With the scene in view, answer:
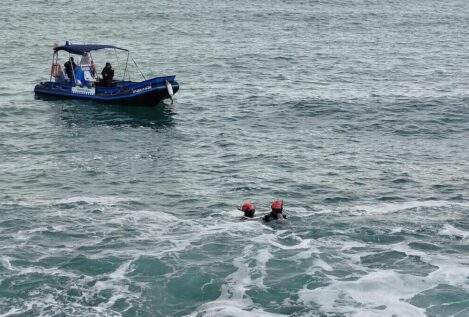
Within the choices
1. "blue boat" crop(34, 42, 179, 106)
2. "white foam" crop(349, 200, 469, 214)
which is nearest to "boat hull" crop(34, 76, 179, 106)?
"blue boat" crop(34, 42, 179, 106)

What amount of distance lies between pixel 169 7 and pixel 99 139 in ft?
183

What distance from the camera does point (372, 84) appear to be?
55.1m

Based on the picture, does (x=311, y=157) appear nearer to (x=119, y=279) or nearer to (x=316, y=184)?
(x=316, y=184)

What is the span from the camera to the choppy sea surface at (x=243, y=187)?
24.9 m

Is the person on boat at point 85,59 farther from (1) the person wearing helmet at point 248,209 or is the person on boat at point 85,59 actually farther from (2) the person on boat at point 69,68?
(1) the person wearing helmet at point 248,209

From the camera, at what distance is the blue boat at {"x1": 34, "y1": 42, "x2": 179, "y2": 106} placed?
47.2 metres

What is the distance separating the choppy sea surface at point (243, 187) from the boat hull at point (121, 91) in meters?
0.76

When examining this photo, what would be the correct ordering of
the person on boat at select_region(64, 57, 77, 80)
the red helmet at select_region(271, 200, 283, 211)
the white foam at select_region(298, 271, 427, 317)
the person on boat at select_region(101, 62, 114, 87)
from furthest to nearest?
1. the person on boat at select_region(64, 57, 77, 80)
2. the person on boat at select_region(101, 62, 114, 87)
3. the red helmet at select_region(271, 200, 283, 211)
4. the white foam at select_region(298, 271, 427, 317)

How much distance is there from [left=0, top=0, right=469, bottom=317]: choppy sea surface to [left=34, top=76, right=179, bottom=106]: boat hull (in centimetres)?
76

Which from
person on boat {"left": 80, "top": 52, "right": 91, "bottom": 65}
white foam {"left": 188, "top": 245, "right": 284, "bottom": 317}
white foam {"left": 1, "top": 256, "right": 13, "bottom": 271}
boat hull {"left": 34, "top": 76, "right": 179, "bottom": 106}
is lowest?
white foam {"left": 1, "top": 256, "right": 13, "bottom": 271}

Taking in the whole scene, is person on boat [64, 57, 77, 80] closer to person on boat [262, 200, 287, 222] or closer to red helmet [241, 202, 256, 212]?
red helmet [241, 202, 256, 212]

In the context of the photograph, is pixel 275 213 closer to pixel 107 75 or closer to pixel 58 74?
pixel 107 75

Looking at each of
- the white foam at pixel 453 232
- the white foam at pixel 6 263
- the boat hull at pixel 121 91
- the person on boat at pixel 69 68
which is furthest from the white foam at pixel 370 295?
the person on boat at pixel 69 68

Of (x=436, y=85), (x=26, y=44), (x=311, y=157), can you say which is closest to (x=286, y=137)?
(x=311, y=157)
